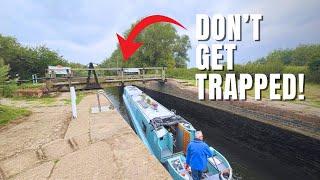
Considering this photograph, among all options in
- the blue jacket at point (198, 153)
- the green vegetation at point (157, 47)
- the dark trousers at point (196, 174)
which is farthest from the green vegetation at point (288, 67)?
the blue jacket at point (198, 153)

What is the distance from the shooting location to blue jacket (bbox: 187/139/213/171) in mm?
6117

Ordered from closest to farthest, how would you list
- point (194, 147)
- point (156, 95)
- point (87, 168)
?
point (194, 147) < point (87, 168) < point (156, 95)

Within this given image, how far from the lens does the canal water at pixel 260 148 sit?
9578mm

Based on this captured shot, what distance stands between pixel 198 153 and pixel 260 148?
7256mm

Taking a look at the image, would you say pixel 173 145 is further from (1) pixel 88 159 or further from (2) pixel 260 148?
(2) pixel 260 148

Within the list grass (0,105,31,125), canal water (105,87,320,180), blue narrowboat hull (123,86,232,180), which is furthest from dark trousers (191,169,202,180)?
grass (0,105,31,125)

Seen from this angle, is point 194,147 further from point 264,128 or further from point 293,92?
point 293,92

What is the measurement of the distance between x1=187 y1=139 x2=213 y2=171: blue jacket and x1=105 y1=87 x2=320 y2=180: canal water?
409 cm

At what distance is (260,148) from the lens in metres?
12.1

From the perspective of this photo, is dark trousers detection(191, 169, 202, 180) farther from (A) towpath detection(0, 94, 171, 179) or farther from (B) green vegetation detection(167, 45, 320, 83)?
(B) green vegetation detection(167, 45, 320, 83)

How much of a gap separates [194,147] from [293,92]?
11877 mm

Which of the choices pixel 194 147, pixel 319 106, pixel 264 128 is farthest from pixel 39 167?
pixel 319 106

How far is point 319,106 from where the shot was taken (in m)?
12.5

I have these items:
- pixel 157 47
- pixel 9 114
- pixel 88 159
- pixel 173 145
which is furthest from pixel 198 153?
pixel 157 47
